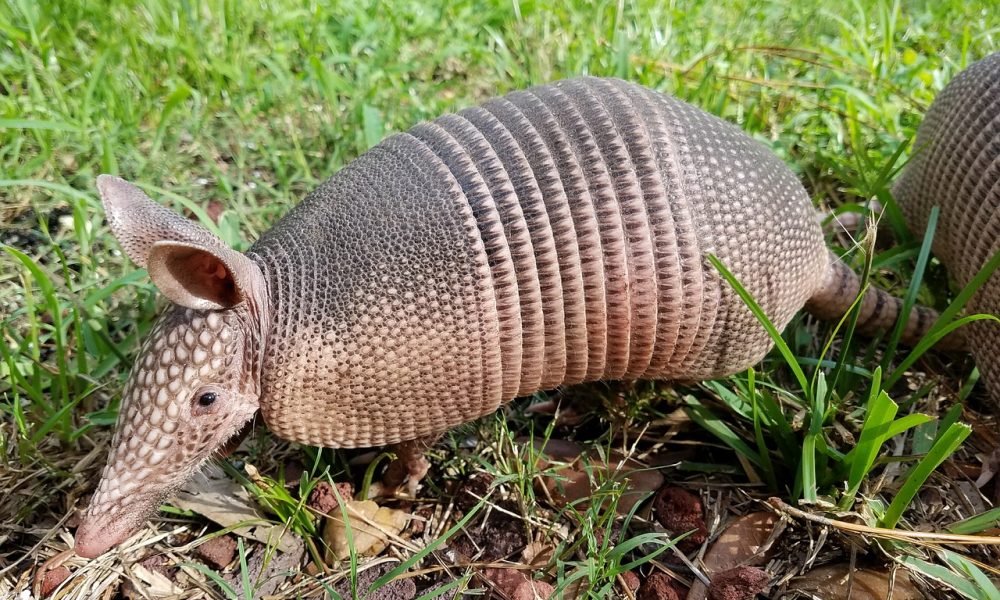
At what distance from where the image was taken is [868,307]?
310 centimetres

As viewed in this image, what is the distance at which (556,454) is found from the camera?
3.01 m

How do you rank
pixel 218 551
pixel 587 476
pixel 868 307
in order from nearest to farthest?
pixel 218 551
pixel 587 476
pixel 868 307

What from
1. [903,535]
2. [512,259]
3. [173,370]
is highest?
[512,259]

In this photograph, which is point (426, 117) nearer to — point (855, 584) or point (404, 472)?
point (404, 472)

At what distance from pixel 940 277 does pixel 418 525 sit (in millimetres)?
2804

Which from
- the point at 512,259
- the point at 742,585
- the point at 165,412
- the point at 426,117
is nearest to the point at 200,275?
the point at 165,412

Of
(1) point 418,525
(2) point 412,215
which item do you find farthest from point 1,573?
(2) point 412,215

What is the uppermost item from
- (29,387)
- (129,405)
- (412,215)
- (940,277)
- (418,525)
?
(412,215)

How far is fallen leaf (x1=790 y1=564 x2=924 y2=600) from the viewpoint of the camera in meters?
2.37

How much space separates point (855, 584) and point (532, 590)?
3.54ft

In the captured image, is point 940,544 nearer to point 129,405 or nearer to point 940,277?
point 940,277

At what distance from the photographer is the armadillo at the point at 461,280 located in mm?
2236

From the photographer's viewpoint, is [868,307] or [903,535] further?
[868,307]

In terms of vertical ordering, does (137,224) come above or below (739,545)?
above
